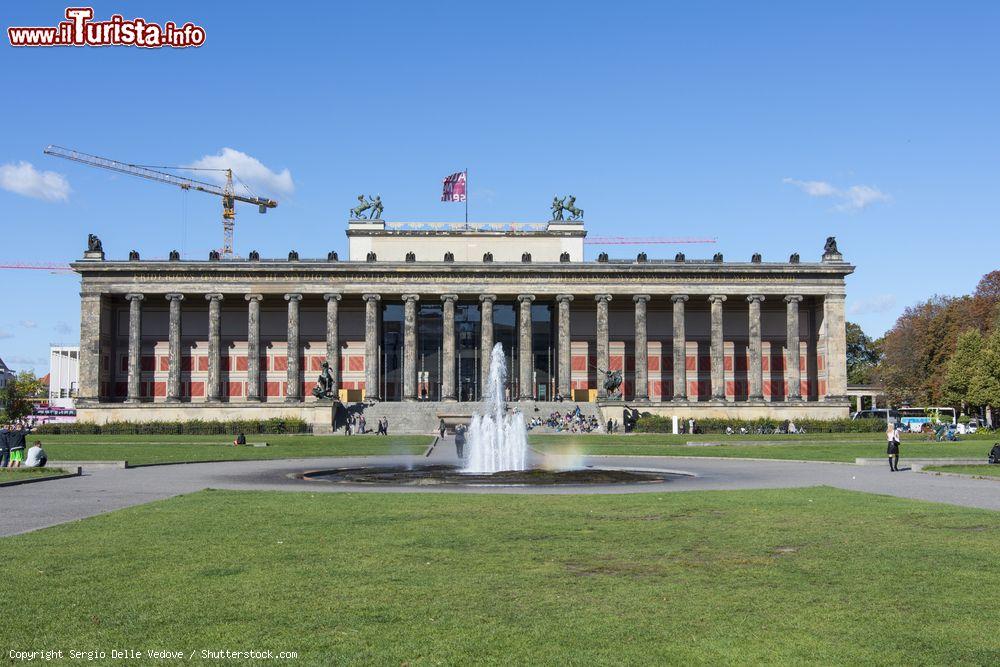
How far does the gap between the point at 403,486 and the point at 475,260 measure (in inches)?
2899

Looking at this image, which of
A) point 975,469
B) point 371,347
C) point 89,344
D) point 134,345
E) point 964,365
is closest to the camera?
point 975,469

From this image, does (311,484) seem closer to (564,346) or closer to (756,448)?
(756,448)

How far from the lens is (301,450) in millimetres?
53000

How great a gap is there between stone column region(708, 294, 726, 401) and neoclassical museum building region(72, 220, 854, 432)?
15cm

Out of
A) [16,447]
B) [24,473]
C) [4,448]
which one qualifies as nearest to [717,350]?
[16,447]

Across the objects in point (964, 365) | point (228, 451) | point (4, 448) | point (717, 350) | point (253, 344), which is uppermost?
point (253, 344)

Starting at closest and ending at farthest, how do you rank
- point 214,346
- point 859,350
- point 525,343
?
1. point 525,343
2. point 214,346
3. point 859,350

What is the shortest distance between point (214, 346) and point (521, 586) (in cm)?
8947

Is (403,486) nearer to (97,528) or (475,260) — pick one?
→ (97,528)

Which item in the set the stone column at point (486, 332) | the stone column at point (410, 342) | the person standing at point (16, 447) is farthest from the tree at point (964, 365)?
the person standing at point (16, 447)

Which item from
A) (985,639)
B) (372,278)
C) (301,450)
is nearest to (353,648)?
(985,639)

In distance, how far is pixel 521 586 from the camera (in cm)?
1238

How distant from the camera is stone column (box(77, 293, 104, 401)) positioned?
310 ft

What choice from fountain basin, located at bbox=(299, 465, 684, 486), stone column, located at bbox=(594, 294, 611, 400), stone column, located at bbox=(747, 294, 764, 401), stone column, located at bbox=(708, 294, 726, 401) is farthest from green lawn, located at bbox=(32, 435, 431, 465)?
stone column, located at bbox=(747, 294, 764, 401)
